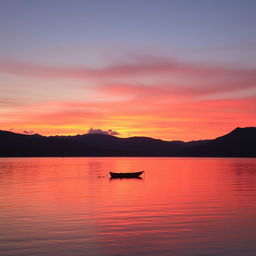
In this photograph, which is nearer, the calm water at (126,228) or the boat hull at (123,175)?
the calm water at (126,228)

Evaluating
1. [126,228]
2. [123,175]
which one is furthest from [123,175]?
[126,228]

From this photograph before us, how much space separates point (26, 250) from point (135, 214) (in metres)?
16.1

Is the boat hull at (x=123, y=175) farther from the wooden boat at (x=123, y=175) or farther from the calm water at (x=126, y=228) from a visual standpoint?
the calm water at (x=126, y=228)

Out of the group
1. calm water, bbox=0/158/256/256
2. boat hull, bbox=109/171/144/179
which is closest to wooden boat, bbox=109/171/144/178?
boat hull, bbox=109/171/144/179

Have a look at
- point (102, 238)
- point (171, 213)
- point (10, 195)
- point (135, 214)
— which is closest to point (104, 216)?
point (135, 214)

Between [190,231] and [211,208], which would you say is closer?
[190,231]

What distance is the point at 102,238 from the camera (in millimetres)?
26484

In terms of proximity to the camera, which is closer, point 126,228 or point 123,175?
point 126,228

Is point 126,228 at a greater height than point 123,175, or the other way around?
point 123,175

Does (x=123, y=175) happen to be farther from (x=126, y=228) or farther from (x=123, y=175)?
(x=126, y=228)

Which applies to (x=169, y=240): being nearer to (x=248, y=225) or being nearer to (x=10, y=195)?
(x=248, y=225)

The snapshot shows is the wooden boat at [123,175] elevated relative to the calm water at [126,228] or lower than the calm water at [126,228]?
elevated

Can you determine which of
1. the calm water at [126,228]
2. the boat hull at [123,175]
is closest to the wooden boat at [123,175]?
the boat hull at [123,175]

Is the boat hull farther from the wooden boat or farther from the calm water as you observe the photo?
the calm water
